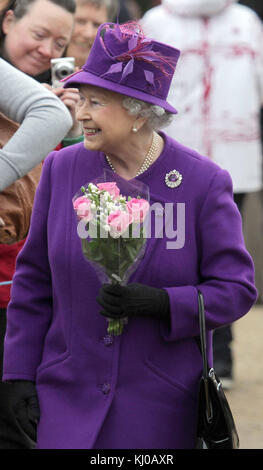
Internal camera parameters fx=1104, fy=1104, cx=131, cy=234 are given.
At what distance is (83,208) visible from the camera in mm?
3168

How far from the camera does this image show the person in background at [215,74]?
627 cm

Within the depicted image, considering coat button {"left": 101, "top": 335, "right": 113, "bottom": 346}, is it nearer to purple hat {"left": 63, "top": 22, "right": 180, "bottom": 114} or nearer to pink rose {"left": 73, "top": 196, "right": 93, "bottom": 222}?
pink rose {"left": 73, "top": 196, "right": 93, "bottom": 222}

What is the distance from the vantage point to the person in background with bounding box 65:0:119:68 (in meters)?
5.34

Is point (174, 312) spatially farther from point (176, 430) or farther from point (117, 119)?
point (117, 119)

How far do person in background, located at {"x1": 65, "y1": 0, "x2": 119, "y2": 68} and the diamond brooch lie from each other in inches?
76.2

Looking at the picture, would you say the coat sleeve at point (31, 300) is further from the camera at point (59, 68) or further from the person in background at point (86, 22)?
the person in background at point (86, 22)

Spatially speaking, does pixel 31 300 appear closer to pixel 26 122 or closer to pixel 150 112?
pixel 26 122

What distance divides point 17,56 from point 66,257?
105cm

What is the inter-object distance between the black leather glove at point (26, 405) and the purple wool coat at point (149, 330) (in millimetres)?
26

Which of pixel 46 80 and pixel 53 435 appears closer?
pixel 53 435

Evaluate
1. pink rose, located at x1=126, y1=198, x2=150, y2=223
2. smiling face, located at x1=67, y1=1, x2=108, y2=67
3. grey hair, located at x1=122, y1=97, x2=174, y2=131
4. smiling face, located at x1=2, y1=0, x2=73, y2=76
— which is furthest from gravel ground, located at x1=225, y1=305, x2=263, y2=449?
pink rose, located at x1=126, y1=198, x2=150, y2=223

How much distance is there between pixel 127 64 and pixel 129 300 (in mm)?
716
